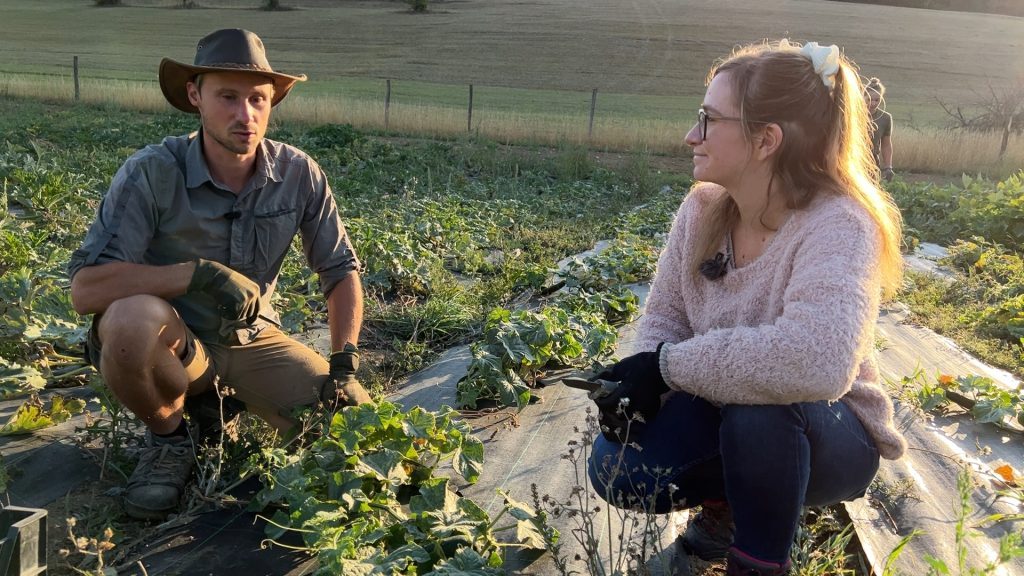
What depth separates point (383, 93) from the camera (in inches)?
1103

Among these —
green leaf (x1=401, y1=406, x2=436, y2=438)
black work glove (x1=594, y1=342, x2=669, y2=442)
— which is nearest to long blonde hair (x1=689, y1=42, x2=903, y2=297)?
black work glove (x1=594, y1=342, x2=669, y2=442)

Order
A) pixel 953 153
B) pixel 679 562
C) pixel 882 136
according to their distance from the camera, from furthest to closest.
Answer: pixel 953 153 → pixel 882 136 → pixel 679 562

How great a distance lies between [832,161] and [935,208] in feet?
27.7

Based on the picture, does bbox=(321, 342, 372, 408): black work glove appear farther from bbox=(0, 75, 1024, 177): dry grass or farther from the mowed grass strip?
the mowed grass strip

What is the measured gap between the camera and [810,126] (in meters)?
2.22

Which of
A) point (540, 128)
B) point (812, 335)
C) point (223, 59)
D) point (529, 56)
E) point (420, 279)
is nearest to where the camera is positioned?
point (812, 335)

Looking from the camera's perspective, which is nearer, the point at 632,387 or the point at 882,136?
the point at 632,387

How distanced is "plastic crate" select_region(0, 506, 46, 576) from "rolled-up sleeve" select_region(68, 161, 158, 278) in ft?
3.95

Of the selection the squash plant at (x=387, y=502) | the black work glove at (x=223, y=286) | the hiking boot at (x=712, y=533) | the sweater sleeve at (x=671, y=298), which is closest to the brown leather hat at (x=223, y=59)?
the black work glove at (x=223, y=286)

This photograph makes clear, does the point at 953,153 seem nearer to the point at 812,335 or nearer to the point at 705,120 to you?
the point at 705,120

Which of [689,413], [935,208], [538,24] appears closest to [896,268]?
[689,413]

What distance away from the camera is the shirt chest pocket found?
3.07 m

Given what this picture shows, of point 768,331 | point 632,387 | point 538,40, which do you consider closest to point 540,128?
point 632,387

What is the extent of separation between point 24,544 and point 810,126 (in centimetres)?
209
